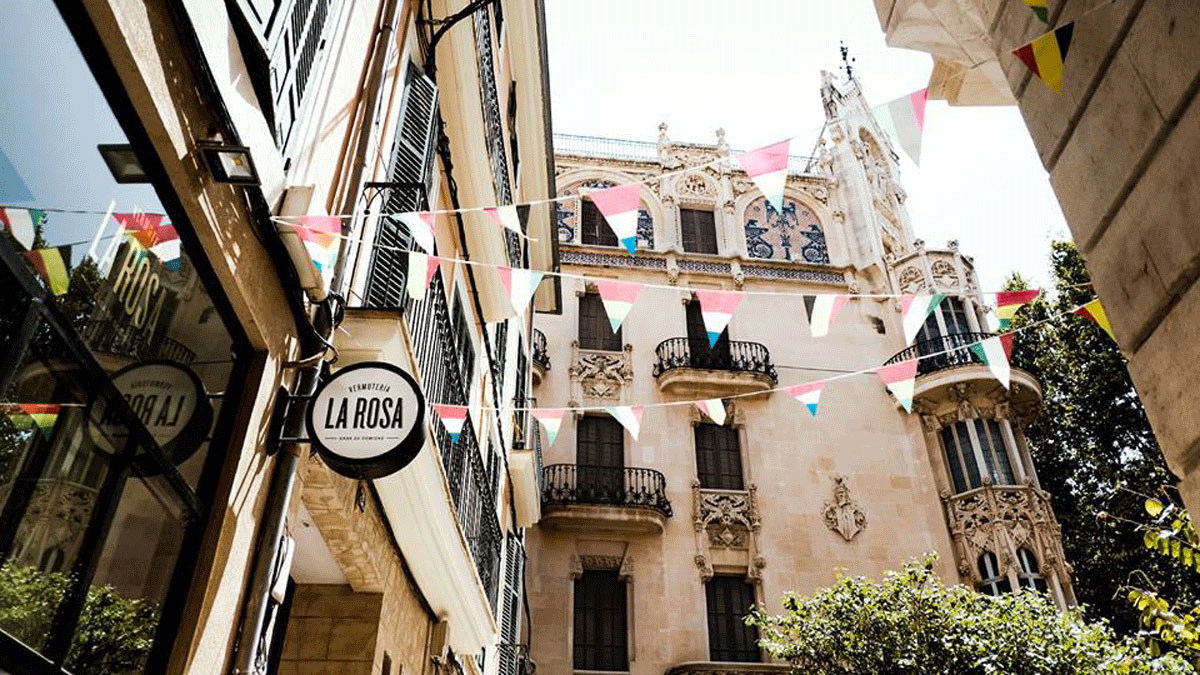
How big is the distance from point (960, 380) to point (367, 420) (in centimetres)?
1772

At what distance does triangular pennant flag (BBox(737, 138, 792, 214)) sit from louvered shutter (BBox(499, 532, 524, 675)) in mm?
8559

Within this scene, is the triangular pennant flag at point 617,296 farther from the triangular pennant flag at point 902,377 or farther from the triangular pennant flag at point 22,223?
the triangular pennant flag at point 22,223

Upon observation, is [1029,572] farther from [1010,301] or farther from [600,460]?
[1010,301]

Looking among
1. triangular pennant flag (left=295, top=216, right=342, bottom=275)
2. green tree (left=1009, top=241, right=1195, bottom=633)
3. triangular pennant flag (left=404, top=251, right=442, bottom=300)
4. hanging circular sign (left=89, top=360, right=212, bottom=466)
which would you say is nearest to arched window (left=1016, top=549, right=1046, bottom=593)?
green tree (left=1009, top=241, right=1195, bottom=633)

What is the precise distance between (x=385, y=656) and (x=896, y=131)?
5.19 m

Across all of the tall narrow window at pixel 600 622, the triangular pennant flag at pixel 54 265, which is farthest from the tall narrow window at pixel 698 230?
the triangular pennant flag at pixel 54 265

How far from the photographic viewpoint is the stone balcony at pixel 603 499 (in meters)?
17.3

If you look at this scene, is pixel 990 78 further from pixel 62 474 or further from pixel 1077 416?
pixel 1077 416

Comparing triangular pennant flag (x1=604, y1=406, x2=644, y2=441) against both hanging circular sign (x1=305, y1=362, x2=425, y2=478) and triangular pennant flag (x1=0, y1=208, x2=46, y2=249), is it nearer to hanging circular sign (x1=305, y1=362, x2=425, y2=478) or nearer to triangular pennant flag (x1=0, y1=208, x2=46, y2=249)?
hanging circular sign (x1=305, y1=362, x2=425, y2=478)

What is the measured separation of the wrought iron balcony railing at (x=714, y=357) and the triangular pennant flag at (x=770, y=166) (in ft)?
46.8

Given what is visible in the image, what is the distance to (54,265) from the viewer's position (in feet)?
8.83

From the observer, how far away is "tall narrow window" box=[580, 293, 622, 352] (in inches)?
796

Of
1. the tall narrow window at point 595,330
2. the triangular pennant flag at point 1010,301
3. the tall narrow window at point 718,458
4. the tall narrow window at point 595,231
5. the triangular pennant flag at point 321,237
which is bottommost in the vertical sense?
the triangular pennant flag at point 321,237

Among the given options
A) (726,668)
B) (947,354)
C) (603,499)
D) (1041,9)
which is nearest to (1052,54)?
(1041,9)
